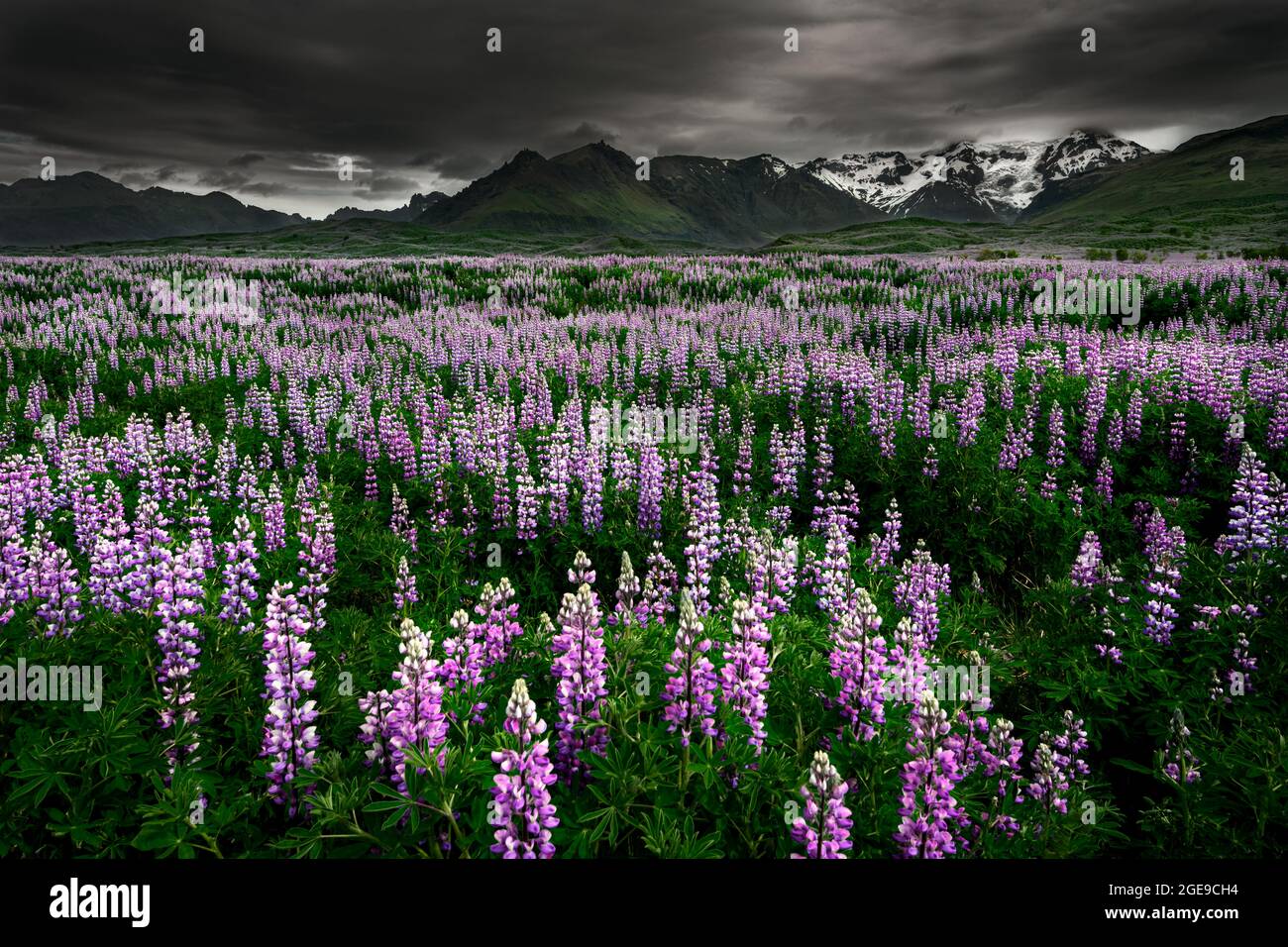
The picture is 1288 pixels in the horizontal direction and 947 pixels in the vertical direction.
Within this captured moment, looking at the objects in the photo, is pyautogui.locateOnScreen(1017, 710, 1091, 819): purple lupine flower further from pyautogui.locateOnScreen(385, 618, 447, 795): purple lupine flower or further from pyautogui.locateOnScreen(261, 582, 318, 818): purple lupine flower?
pyautogui.locateOnScreen(261, 582, 318, 818): purple lupine flower

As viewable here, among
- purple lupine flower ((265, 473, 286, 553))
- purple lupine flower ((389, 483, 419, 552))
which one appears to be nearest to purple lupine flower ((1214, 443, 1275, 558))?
purple lupine flower ((389, 483, 419, 552))

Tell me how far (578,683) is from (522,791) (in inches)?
24.9

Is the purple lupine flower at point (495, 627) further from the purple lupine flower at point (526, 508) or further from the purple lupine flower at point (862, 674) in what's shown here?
the purple lupine flower at point (526, 508)

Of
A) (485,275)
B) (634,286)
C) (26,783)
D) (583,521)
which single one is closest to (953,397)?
(583,521)

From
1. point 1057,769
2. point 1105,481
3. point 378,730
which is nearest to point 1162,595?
point 1057,769

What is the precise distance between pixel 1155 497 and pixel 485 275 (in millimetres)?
22823

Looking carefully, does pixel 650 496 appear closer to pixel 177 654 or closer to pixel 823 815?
pixel 177 654

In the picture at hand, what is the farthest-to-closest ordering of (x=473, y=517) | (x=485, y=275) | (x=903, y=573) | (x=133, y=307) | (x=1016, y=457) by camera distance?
(x=485, y=275) < (x=133, y=307) < (x=1016, y=457) < (x=473, y=517) < (x=903, y=573)

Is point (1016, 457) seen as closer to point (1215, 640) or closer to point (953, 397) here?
point (953, 397)

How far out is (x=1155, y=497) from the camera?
7.47 metres

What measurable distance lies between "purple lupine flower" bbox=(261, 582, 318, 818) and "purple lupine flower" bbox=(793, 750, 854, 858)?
201 cm

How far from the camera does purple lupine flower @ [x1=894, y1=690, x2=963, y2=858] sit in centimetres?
261

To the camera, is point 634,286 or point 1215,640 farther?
point 634,286
